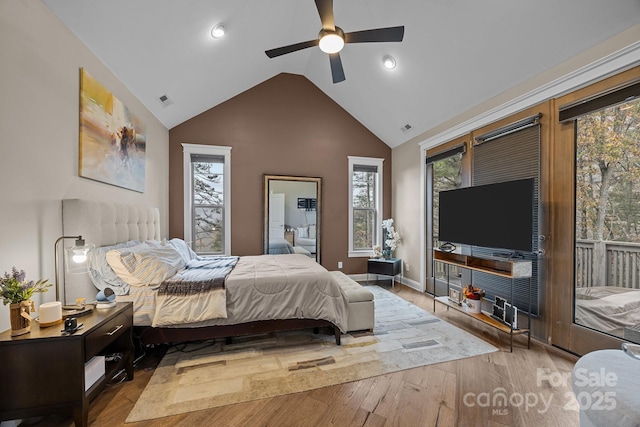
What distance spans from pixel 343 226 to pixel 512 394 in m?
3.65

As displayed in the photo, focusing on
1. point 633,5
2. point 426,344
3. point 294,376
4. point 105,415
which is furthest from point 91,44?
point 633,5

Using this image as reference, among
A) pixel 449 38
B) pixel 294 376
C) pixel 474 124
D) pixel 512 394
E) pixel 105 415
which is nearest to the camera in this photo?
pixel 105 415

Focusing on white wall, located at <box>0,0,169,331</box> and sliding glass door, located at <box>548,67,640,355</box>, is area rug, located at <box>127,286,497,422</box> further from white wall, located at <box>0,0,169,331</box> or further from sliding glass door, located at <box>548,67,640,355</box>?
white wall, located at <box>0,0,169,331</box>

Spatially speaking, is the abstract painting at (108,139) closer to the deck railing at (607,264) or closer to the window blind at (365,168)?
the window blind at (365,168)

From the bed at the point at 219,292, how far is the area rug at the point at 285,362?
0.21 m

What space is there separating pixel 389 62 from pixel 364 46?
401mm

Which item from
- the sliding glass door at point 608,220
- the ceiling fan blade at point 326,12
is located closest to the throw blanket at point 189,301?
the ceiling fan blade at point 326,12

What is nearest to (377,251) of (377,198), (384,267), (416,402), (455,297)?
(384,267)

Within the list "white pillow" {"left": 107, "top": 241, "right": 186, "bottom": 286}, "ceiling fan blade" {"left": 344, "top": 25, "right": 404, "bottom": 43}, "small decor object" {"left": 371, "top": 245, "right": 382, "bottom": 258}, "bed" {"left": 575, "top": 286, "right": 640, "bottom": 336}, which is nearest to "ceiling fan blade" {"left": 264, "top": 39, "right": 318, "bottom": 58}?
"ceiling fan blade" {"left": 344, "top": 25, "right": 404, "bottom": 43}

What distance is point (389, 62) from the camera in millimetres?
3727

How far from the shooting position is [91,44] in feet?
7.88

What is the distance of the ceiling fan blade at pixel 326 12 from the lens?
2.14m

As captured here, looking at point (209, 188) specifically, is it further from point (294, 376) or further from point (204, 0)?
point (294, 376)

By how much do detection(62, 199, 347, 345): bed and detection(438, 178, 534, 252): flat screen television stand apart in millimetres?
1750
